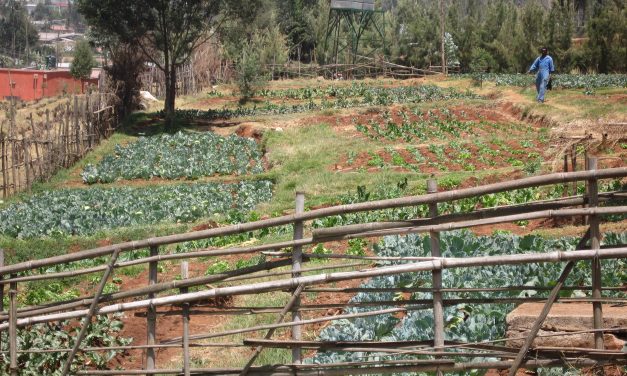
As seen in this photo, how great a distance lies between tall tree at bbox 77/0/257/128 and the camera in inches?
1289

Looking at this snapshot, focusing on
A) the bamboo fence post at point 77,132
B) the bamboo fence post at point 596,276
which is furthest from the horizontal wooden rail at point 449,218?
the bamboo fence post at point 77,132

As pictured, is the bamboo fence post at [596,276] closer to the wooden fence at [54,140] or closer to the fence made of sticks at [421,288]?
the fence made of sticks at [421,288]

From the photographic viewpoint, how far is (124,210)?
18.6 m

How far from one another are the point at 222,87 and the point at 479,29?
756 inches

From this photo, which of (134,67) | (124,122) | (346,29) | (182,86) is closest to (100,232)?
(124,122)

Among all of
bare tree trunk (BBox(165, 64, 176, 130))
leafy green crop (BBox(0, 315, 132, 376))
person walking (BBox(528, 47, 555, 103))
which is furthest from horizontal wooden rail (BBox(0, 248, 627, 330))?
bare tree trunk (BBox(165, 64, 176, 130))

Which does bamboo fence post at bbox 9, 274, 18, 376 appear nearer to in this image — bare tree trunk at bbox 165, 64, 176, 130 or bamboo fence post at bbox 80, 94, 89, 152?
bamboo fence post at bbox 80, 94, 89, 152

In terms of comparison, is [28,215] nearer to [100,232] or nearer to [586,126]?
[100,232]

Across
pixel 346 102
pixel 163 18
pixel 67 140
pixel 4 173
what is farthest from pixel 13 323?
pixel 346 102

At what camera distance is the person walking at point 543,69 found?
2673 centimetres

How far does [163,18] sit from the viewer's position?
33250 millimetres

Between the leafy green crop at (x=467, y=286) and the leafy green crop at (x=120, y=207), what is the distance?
842 centimetres

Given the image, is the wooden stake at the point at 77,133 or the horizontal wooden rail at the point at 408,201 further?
the wooden stake at the point at 77,133

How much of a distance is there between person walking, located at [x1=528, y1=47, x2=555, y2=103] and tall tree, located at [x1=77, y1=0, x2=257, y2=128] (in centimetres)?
1144
